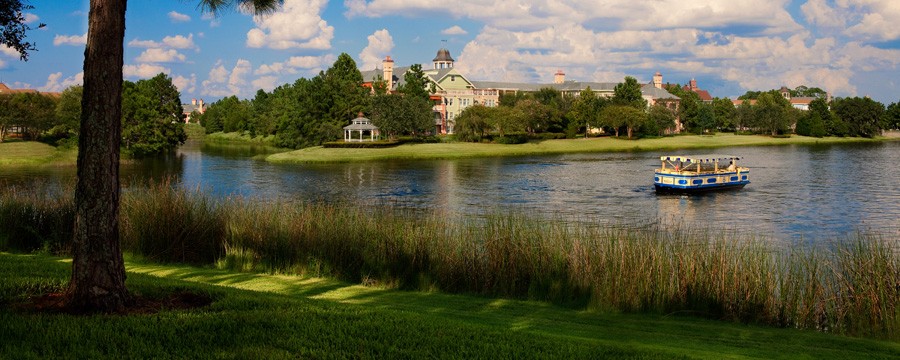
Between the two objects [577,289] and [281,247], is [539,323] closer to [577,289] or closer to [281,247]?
[577,289]

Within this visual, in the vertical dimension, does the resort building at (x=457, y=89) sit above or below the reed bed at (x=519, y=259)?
above

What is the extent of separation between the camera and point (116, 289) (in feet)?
28.0

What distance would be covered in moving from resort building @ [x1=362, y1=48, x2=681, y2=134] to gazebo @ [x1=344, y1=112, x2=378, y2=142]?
48.3 ft

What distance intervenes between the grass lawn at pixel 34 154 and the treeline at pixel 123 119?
2.30m

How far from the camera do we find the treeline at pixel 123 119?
7000 cm

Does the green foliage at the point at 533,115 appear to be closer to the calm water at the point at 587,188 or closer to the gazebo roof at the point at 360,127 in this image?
the gazebo roof at the point at 360,127

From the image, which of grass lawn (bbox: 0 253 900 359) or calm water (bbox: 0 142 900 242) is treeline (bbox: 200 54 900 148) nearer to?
calm water (bbox: 0 142 900 242)

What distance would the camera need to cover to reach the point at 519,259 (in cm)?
1368

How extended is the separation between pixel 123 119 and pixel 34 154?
8.41m

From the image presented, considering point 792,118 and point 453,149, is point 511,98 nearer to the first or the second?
point 453,149

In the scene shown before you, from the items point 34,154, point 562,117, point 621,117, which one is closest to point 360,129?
point 562,117

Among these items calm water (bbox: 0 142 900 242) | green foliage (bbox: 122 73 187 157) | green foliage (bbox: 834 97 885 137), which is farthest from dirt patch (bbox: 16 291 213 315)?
green foliage (bbox: 834 97 885 137)

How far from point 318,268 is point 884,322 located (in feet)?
31.9

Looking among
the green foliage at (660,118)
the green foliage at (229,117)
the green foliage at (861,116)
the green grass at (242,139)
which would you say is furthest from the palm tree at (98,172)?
the green foliage at (861,116)
